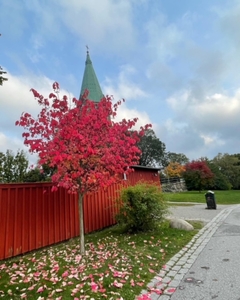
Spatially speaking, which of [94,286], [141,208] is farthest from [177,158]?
[94,286]

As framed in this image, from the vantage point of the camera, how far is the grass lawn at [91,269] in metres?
2.93

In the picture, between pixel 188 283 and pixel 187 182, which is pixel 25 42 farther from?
pixel 187 182

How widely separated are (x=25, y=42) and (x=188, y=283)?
34.7 feet

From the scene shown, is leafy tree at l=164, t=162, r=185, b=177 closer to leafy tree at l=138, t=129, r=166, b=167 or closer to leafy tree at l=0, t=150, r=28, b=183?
leafy tree at l=138, t=129, r=166, b=167

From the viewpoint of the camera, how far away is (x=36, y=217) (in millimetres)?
5348

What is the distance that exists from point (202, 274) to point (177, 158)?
46489 mm

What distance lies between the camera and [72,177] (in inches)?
179

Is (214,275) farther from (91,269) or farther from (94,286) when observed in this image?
(91,269)

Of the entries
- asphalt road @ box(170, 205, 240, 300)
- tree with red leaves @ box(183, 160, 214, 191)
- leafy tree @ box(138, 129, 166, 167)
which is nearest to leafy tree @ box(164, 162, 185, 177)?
tree with red leaves @ box(183, 160, 214, 191)

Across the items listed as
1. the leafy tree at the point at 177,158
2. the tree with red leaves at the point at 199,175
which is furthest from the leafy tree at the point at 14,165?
the leafy tree at the point at 177,158

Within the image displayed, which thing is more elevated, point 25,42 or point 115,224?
point 25,42

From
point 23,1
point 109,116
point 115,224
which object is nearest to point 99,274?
point 109,116

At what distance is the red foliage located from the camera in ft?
14.7

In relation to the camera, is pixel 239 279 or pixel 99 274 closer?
pixel 239 279
